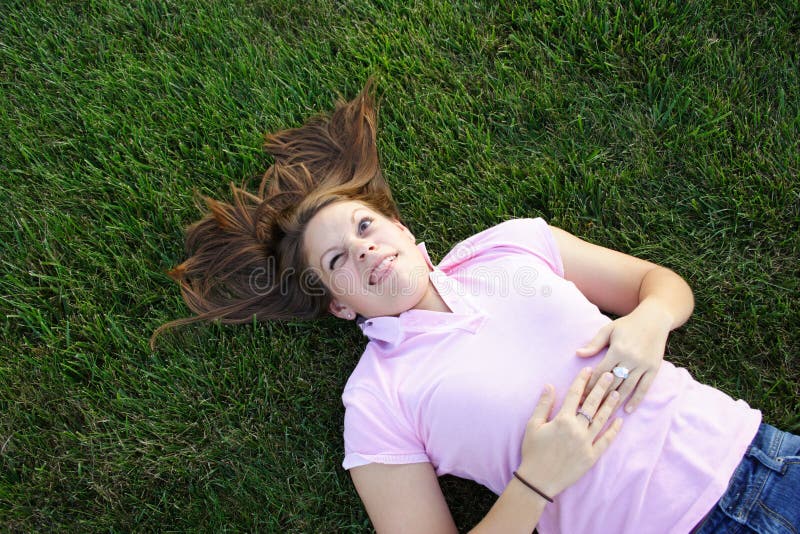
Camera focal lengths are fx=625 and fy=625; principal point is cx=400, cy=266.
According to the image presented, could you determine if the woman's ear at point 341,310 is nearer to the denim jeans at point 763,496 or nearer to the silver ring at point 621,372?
the silver ring at point 621,372

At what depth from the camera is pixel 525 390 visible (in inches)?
85.4

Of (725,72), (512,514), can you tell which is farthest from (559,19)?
(512,514)

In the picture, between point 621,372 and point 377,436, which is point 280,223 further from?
point 621,372

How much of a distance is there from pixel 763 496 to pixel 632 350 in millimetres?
611

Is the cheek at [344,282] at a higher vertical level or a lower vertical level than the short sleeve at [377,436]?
higher

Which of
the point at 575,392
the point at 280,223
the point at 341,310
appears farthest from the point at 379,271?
the point at 575,392

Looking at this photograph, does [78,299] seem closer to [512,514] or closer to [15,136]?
[15,136]

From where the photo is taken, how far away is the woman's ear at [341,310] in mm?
2541

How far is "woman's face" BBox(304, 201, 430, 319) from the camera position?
7.61 feet

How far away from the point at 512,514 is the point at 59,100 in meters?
3.07

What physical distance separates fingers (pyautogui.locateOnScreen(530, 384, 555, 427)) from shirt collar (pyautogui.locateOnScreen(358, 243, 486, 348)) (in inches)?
13.4

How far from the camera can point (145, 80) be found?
3.35 meters

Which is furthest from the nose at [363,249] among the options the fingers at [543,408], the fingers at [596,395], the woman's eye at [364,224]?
the fingers at [596,395]

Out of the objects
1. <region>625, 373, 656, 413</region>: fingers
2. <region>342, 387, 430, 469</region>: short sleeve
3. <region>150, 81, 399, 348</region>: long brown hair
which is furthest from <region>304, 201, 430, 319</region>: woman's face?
<region>625, 373, 656, 413</region>: fingers
